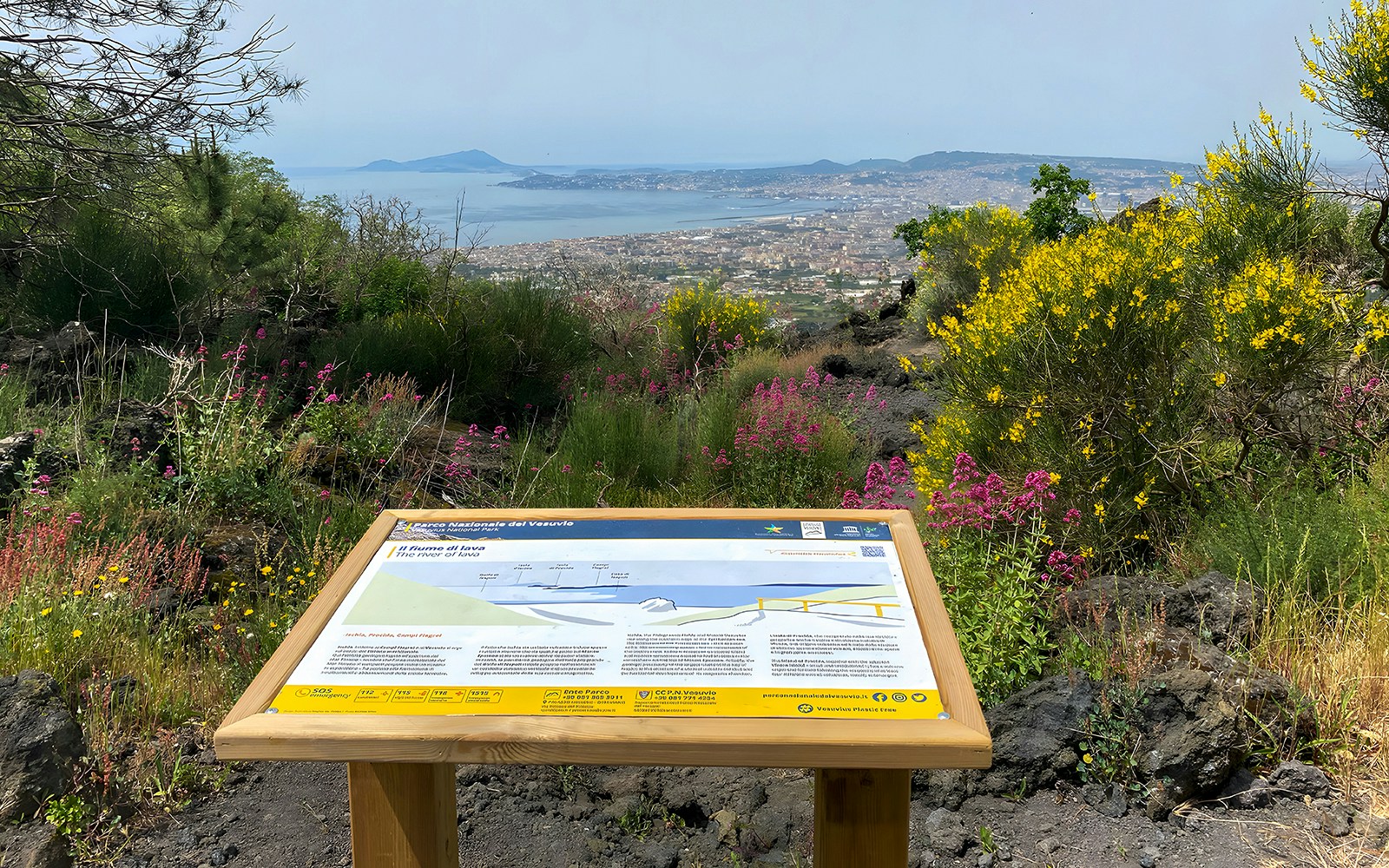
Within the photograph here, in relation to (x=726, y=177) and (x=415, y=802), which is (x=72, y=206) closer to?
(x=415, y=802)

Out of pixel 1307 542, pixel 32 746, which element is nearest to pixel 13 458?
pixel 32 746

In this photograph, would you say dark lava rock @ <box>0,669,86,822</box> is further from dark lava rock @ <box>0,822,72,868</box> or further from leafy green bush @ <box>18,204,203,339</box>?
leafy green bush @ <box>18,204,203,339</box>

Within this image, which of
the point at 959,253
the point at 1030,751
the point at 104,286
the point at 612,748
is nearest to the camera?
the point at 612,748

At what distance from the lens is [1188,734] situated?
9.84 feet

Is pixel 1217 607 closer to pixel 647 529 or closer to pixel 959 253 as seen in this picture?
pixel 647 529

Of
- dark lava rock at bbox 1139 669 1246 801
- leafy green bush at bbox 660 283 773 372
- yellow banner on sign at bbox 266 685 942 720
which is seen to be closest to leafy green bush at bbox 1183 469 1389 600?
dark lava rock at bbox 1139 669 1246 801

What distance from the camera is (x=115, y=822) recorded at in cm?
289

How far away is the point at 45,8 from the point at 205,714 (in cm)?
596

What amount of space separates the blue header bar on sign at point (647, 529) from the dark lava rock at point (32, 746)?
131 cm

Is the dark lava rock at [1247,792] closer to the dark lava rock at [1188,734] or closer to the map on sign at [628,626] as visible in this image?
the dark lava rock at [1188,734]

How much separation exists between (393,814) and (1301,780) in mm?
2743

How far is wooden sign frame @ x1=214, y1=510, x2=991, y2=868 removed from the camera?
1.72 meters

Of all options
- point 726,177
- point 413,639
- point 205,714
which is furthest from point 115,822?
point 726,177

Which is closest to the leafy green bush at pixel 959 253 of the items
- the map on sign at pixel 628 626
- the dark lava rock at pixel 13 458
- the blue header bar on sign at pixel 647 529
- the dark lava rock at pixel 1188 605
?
the dark lava rock at pixel 1188 605
